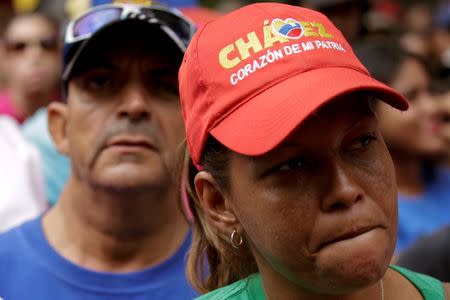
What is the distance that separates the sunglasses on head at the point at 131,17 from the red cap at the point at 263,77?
0.67m

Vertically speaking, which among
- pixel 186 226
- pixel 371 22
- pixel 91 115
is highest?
pixel 91 115

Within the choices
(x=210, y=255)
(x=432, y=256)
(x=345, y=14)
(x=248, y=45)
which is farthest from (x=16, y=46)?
(x=248, y=45)

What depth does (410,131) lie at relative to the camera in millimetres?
4375

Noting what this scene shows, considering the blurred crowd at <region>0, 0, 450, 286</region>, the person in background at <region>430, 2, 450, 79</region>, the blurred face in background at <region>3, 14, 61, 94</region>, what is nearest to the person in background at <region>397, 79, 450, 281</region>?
the blurred crowd at <region>0, 0, 450, 286</region>

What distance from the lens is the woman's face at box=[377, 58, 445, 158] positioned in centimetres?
435

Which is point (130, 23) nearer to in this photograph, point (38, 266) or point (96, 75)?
point (96, 75)

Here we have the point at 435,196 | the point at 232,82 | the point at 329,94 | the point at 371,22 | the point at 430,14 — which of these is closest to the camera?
the point at 329,94

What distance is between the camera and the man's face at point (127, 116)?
265 centimetres

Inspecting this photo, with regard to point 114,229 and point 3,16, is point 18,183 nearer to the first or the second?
point 114,229

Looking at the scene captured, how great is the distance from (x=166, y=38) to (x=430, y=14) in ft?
24.7

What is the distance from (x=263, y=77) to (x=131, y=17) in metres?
0.96

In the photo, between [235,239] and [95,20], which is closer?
[235,239]

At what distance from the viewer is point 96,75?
2.73m

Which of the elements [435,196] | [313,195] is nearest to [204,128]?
[313,195]
